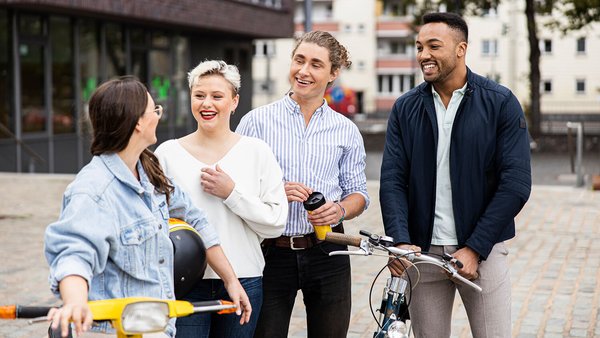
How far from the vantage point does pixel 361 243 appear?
11.0 ft

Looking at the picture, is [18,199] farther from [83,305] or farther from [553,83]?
[553,83]

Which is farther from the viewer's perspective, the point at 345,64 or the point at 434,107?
the point at 345,64

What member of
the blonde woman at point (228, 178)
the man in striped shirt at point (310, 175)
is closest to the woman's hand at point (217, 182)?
the blonde woman at point (228, 178)

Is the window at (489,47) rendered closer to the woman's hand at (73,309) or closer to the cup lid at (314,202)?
the cup lid at (314,202)

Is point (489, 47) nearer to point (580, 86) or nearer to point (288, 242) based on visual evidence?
point (580, 86)

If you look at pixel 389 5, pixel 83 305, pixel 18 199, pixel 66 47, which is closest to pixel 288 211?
pixel 83 305

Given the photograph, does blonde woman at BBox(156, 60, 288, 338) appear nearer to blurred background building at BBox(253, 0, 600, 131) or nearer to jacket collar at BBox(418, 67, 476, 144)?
jacket collar at BBox(418, 67, 476, 144)

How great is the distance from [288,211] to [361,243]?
0.67m

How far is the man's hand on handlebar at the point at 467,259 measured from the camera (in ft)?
12.2

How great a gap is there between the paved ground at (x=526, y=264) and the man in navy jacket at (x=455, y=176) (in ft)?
9.59

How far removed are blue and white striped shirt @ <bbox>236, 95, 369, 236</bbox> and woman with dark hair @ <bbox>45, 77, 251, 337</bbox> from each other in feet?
3.26

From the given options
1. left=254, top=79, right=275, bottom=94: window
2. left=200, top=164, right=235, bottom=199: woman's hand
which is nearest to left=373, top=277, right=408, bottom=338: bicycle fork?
left=200, top=164, right=235, bottom=199: woman's hand

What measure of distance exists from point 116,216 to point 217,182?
2.48 ft

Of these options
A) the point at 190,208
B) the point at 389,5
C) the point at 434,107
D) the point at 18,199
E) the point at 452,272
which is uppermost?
the point at 389,5
